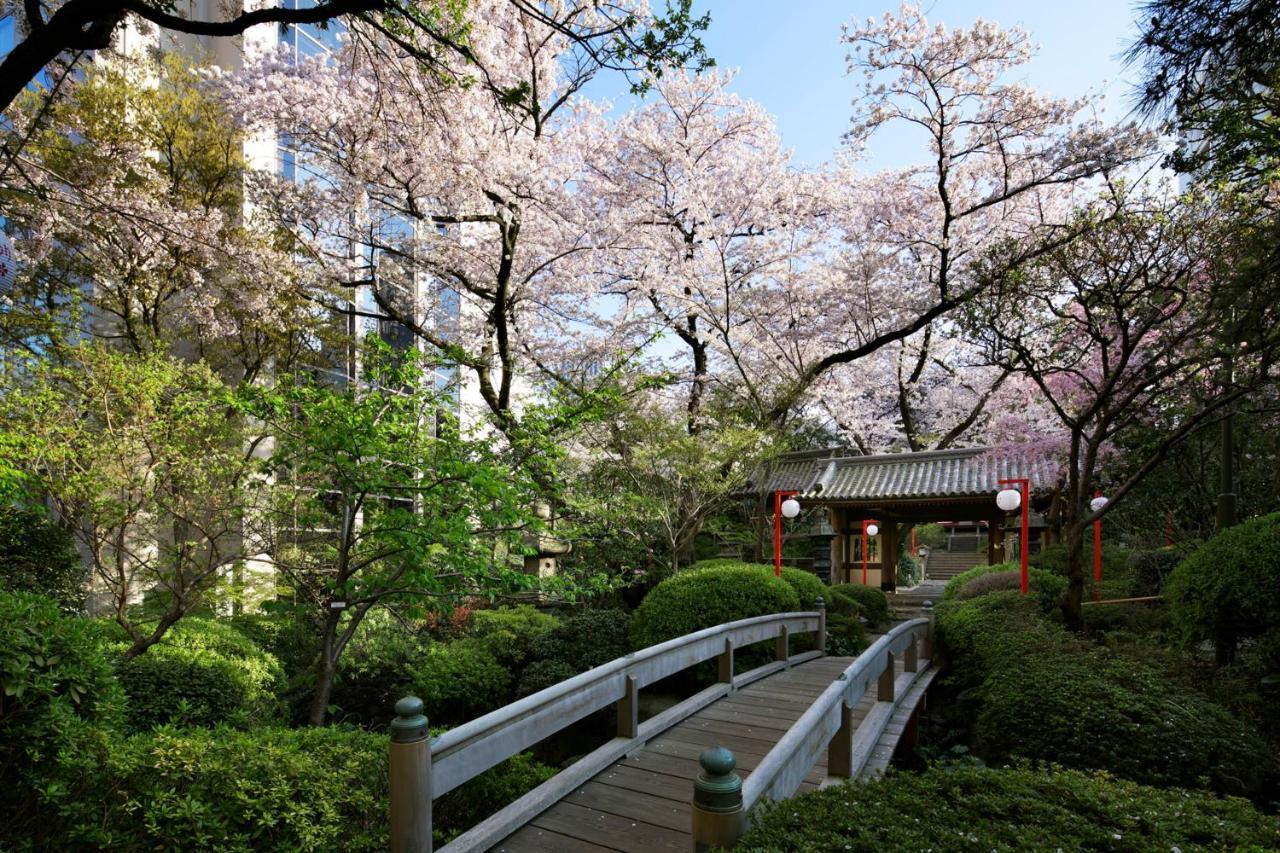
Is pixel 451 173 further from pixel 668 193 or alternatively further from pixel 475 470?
pixel 475 470

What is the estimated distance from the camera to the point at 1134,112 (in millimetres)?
3838

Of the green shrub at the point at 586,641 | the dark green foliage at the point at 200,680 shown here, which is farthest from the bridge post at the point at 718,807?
the green shrub at the point at 586,641

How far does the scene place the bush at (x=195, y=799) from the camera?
9.23 ft

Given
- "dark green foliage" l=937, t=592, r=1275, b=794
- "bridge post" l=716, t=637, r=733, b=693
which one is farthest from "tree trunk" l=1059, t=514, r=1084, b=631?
"bridge post" l=716, t=637, r=733, b=693

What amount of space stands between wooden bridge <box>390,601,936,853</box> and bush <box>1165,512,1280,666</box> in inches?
92.9

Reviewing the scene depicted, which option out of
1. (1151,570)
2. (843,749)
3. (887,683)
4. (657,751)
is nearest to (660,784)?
(657,751)

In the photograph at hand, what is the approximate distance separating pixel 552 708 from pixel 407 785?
111 centimetres

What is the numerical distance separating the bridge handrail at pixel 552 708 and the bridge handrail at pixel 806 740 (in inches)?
47.6

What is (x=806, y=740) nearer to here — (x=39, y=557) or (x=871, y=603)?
(x=39, y=557)

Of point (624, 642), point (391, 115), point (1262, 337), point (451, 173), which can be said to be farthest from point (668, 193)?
point (1262, 337)

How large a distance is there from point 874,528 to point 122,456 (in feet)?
53.2

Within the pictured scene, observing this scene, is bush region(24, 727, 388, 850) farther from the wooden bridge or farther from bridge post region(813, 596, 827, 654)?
bridge post region(813, 596, 827, 654)

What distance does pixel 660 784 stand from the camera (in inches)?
170

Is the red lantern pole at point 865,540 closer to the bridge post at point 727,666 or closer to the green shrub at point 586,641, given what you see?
the green shrub at point 586,641
